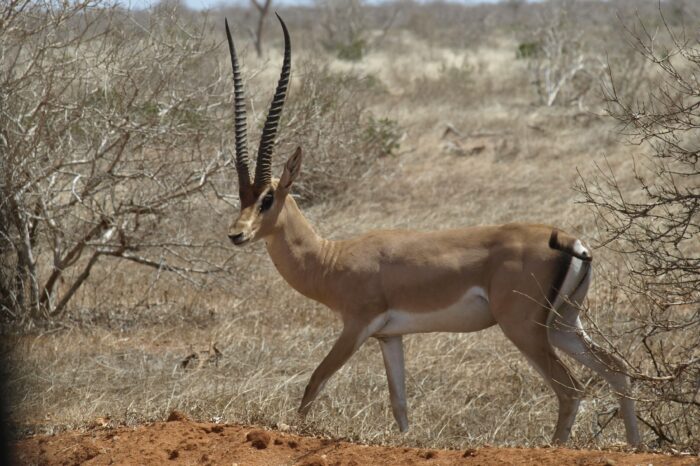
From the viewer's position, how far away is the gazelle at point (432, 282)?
21.4 ft

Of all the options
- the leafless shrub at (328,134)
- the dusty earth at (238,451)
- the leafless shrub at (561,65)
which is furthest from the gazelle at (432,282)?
the leafless shrub at (561,65)

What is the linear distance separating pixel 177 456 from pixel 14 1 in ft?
14.0

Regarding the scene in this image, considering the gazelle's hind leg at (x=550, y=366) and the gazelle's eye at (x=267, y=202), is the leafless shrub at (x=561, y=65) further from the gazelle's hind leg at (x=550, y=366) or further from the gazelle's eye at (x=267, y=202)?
the gazelle's hind leg at (x=550, y=366)

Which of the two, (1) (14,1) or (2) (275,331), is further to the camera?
(2) (275,331)

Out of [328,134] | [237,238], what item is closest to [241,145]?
[237,238]

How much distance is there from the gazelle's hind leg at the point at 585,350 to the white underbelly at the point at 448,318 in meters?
0.42

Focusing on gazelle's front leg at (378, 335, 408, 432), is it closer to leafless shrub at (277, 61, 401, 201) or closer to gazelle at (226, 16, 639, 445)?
gazelle at (226, 16, 639, 445)

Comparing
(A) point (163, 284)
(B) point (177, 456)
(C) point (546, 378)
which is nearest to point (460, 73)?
(A) point (163, 284)

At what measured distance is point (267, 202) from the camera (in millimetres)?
7184

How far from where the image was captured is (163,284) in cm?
1036

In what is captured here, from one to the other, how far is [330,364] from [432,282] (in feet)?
2.75

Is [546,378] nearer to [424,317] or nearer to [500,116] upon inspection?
[424,317]

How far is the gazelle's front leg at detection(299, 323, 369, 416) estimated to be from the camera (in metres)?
6.52

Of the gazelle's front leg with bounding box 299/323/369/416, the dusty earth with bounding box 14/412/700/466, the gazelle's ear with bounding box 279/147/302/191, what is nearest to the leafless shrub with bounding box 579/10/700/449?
the dusty earth with bounding box 14/412/700/466
